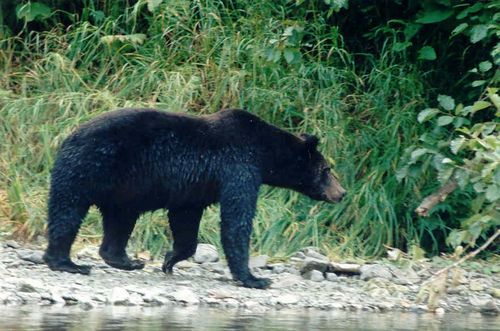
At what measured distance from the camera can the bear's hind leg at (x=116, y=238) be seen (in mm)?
9875

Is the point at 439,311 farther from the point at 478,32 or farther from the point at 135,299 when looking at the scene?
the point at 478,32

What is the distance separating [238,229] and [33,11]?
200 inches

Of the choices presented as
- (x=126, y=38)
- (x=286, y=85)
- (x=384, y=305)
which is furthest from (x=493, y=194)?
(x=126, y=38)

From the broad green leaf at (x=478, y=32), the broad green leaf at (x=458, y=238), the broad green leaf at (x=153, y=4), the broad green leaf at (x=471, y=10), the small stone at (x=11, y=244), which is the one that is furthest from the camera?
the broad green leaf at (x=153, y=4)

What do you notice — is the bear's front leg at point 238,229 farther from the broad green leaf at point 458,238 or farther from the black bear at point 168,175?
the broad green leaf at point 458,238

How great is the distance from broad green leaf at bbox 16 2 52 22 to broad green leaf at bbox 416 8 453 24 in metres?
4.33

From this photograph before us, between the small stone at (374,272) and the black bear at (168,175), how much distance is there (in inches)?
41.0

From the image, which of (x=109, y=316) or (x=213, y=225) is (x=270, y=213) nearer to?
(x=213, y=225)

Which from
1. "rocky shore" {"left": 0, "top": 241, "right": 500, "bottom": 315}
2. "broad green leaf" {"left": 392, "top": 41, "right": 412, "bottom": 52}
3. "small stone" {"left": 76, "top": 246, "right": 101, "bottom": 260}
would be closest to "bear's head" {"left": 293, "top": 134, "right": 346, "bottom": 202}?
"rocky shore" {"left": 0, "top": 241, "right": 500, "bottom": 315}

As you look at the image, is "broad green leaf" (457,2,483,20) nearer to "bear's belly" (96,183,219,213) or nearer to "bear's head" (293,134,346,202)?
"bear's head" (293,134,346,202)

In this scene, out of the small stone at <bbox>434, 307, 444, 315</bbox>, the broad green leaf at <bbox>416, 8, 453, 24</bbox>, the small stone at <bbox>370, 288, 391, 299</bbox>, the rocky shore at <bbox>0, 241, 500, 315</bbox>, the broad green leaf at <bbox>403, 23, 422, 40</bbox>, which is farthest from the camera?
the broad green leaf at <bbox>403, 23, 422, 40</bbox>

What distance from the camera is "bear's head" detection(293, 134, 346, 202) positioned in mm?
A: 10289

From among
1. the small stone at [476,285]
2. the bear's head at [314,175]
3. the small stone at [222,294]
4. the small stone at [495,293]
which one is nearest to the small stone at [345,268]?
the bear's head at [314,175]

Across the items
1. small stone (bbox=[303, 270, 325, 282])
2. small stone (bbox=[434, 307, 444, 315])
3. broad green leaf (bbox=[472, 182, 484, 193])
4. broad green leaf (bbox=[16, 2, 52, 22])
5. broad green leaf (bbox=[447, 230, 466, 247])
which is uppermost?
broad green leaf (bbox=[16, 2, 52, 22])
